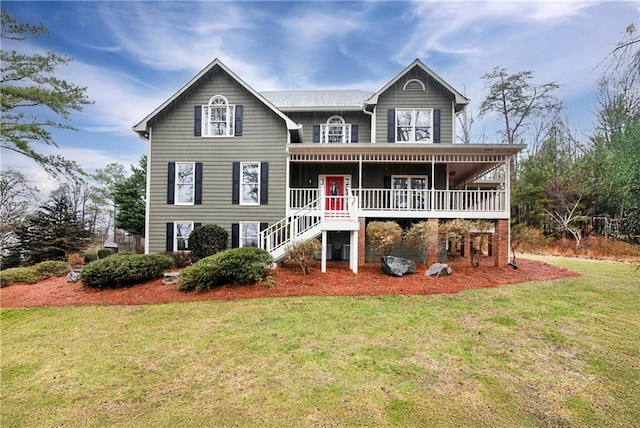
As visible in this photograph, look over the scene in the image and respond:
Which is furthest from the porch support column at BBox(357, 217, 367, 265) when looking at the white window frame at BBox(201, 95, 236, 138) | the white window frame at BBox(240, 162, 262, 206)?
the white window frame at BBox(201, 95, 236, 138)

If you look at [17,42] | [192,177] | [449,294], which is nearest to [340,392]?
[449,294]

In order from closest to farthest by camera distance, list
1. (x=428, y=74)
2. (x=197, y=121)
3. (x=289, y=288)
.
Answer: (x=289, y=288) → (x=197, y=121) → (x=428, y=74)

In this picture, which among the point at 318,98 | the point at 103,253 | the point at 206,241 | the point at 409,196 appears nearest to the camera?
the point at 206,241

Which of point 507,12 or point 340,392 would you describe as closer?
point 340,392

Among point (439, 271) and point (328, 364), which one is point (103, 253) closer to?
point (328, 364)

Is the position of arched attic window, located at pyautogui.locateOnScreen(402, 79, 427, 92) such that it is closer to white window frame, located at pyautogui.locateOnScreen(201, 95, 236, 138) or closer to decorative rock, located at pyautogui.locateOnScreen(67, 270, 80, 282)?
white window frame, located at pyautogui.locateOnScreen(201, 95, 236, 138)

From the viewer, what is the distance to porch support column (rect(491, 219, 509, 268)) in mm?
11148

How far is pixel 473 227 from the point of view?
10.8 meters

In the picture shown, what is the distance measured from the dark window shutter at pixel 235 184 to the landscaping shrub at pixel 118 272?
424cm

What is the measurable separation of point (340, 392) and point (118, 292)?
756 centimetres

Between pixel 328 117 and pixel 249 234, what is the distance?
7.18m

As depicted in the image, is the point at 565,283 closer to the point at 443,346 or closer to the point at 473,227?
the point at 473,227

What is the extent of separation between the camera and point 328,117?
14969mm

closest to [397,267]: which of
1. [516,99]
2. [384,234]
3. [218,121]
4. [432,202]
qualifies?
[384,234]
